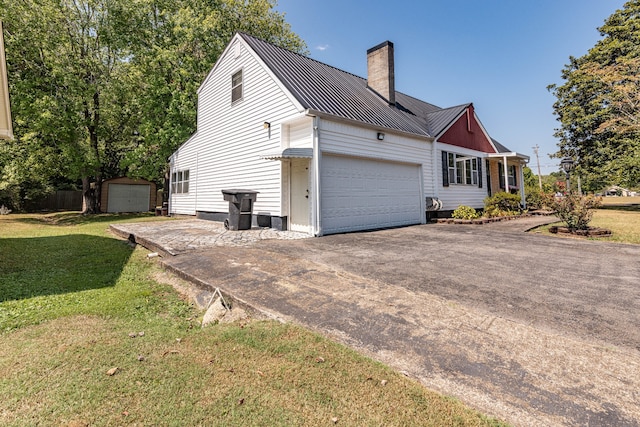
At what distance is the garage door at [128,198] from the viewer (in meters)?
20.7

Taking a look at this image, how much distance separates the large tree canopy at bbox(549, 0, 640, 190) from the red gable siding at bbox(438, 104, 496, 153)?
10078 mm

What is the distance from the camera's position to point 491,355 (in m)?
2.11

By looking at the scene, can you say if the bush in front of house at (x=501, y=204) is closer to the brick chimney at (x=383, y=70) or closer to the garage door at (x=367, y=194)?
the garage door at (x=367, y=194)

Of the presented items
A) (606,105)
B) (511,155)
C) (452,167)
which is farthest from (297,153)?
(606,105)

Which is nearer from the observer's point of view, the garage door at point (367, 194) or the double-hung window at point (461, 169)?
the garage door at point (367, 194)

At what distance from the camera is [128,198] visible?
70.0 feet

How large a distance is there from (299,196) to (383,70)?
761 centimetres

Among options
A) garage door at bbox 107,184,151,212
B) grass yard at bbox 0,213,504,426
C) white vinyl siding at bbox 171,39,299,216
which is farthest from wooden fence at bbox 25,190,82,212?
grass yard at bbox 0,213,504,426

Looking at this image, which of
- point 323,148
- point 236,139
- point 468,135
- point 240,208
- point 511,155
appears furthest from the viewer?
point 468,135

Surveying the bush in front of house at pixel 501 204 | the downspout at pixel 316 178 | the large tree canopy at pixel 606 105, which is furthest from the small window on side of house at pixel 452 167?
the large tree canopy at pixel 606 105

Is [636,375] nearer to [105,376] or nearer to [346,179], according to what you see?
[105,376]

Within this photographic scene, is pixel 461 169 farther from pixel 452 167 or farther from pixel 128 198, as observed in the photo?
pixel 128 198

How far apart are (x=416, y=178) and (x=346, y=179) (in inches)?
153

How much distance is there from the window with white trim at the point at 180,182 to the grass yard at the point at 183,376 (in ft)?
39.4
